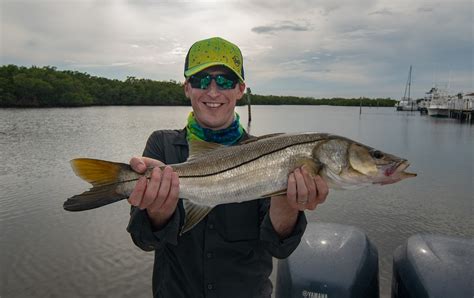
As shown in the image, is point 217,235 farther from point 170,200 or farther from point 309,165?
point 309,165

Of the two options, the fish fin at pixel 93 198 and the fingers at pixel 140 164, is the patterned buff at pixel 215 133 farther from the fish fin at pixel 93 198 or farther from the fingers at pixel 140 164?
the fish fin at pixel 93 198

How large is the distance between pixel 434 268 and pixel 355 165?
173cm

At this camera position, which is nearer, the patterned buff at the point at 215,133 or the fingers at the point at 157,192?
the fingers at the point at 157,192

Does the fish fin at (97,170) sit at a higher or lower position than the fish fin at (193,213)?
higher

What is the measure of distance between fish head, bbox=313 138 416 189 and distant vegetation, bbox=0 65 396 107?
9530cm

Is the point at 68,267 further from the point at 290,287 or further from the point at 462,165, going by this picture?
the point at 462,165

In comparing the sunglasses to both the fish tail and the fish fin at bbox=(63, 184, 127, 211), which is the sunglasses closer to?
the fish tail

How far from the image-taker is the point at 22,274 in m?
8.23

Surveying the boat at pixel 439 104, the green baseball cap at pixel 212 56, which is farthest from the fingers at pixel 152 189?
the boat at pixel 439 104

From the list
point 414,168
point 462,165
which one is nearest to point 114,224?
point 414,168

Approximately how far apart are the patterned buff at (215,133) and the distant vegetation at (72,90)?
309ft

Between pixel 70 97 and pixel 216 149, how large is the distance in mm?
107285

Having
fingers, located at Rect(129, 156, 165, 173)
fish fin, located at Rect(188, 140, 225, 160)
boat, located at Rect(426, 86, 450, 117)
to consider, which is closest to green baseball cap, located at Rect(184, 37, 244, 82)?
fish fin, located at Rect(188, 140, 225, 160)

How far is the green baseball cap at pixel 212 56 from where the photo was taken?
3.43 meters
